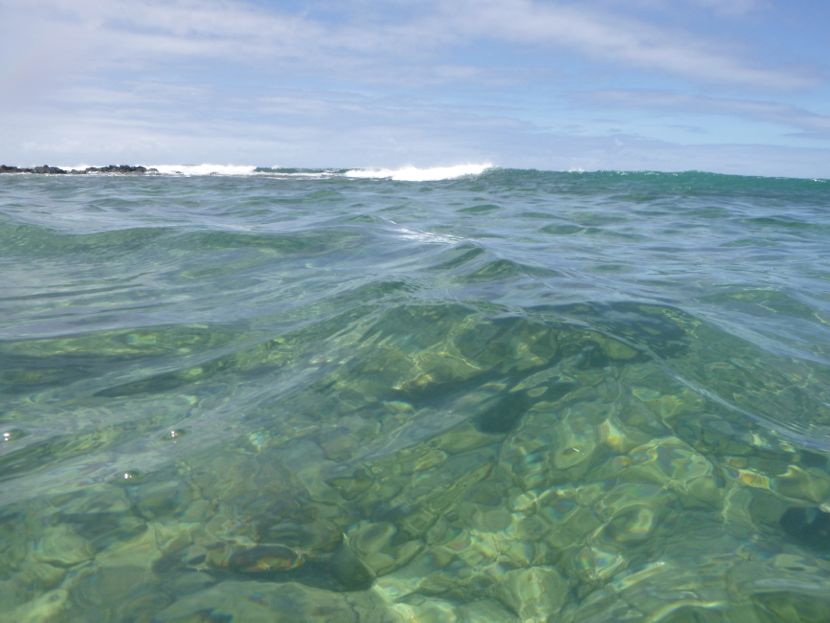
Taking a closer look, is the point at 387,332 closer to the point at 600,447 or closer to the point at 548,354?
the point at 548,354

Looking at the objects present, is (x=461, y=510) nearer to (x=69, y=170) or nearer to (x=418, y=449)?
(x=418, y=449)

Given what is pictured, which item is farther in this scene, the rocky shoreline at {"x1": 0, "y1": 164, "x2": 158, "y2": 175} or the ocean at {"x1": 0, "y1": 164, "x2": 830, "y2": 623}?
the rocky shoreline at {"x1": 0, "y1": 164, "x2": 158, "y2": 175}

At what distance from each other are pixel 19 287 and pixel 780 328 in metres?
6.12

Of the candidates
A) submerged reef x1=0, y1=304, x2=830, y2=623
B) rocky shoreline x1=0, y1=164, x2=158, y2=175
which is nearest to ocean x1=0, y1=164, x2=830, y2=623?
submerged reef x1=0, y1=304, x2=830, y2=623

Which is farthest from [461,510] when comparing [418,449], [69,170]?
[69,170]

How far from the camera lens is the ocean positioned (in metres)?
2.03

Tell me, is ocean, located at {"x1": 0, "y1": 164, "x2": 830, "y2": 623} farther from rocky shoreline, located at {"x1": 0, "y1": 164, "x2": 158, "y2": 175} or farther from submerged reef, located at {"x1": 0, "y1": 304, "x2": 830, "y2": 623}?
rocky shoreline, located at {"x1": 0, "y1": 164, "x2": 158, "y2": 175}

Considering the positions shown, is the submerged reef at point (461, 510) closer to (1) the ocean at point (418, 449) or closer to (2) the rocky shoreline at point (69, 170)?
(1) the ocean at point (418, 449)

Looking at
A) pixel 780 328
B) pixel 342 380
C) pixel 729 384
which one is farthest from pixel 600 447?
pixel 780 328

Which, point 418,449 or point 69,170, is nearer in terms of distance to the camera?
point 418,449

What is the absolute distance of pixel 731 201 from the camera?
19.0 metres

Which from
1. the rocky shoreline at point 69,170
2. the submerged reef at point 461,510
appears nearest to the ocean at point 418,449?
the submerged reef at point 461,510

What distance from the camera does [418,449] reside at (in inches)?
111

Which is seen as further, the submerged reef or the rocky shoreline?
the rocky shoreline
